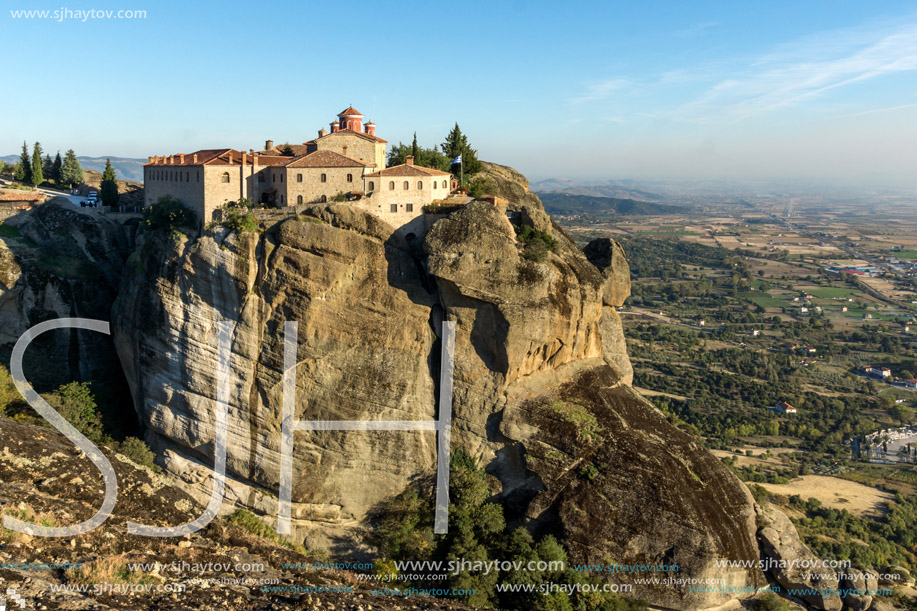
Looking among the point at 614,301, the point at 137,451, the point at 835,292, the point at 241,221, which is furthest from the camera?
the point at 835,292

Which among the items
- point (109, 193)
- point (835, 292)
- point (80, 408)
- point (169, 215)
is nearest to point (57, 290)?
point (169, 215)

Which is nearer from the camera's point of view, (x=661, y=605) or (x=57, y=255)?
(x=661, y=605)

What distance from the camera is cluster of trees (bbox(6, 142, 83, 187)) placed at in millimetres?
58572

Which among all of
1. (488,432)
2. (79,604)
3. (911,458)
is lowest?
(911,458)

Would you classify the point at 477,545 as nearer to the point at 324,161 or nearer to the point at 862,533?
the point at 324,161

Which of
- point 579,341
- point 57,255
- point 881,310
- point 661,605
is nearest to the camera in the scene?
point 661,605

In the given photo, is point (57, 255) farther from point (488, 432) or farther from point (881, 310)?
point (881, 310)

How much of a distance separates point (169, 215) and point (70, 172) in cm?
3007

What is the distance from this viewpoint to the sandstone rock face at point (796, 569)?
91.4ft

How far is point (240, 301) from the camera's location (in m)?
31.2

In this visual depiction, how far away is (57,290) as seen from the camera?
39531mm

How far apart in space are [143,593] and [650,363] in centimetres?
8070

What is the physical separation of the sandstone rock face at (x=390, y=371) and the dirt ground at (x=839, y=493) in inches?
932

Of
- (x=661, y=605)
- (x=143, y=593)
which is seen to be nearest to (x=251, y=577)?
(x=143, y=593)
